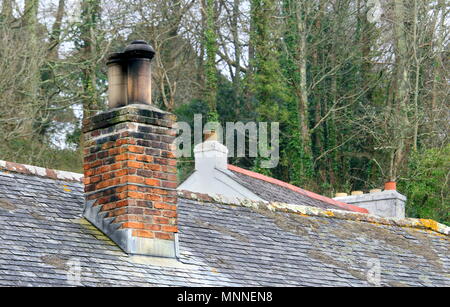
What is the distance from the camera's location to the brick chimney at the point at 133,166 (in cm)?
1313

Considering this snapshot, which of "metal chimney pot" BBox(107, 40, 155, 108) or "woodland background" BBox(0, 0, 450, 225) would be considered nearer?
"metal chimney pot" BBox(107, 40, 155, 108)

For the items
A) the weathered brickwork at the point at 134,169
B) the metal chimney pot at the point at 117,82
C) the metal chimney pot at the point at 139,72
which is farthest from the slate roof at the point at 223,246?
the metal chimney pot at the point at 139,72

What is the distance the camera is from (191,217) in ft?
49.2

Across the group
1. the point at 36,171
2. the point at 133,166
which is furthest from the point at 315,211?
the point at 36,171

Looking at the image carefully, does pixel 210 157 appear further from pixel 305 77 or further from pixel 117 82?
pixel 305 77

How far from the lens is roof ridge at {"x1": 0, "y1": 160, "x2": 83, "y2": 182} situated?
45.6 feet

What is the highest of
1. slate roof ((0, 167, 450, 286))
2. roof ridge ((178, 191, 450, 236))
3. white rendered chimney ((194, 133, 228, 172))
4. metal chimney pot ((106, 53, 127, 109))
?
white rendered chimney ((194, 133, 228, 172))

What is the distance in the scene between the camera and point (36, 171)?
1417 cm

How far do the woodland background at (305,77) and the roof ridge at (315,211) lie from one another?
17953 mm

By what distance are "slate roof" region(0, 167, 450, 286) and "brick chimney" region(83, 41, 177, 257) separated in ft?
0.75

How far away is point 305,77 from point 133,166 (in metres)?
28.1

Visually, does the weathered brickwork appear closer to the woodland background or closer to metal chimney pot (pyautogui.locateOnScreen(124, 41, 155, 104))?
metal chimney pot (pyautogui.locateOnScreen(124, 41, 155, 104))

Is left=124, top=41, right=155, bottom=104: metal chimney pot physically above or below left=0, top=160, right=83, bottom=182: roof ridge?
above

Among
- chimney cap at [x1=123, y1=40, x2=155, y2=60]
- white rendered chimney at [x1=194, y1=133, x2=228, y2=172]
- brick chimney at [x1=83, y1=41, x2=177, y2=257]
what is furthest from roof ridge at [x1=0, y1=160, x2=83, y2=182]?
white rendered chimney at [x1=194, y1=133, x2=228, y2=172]
